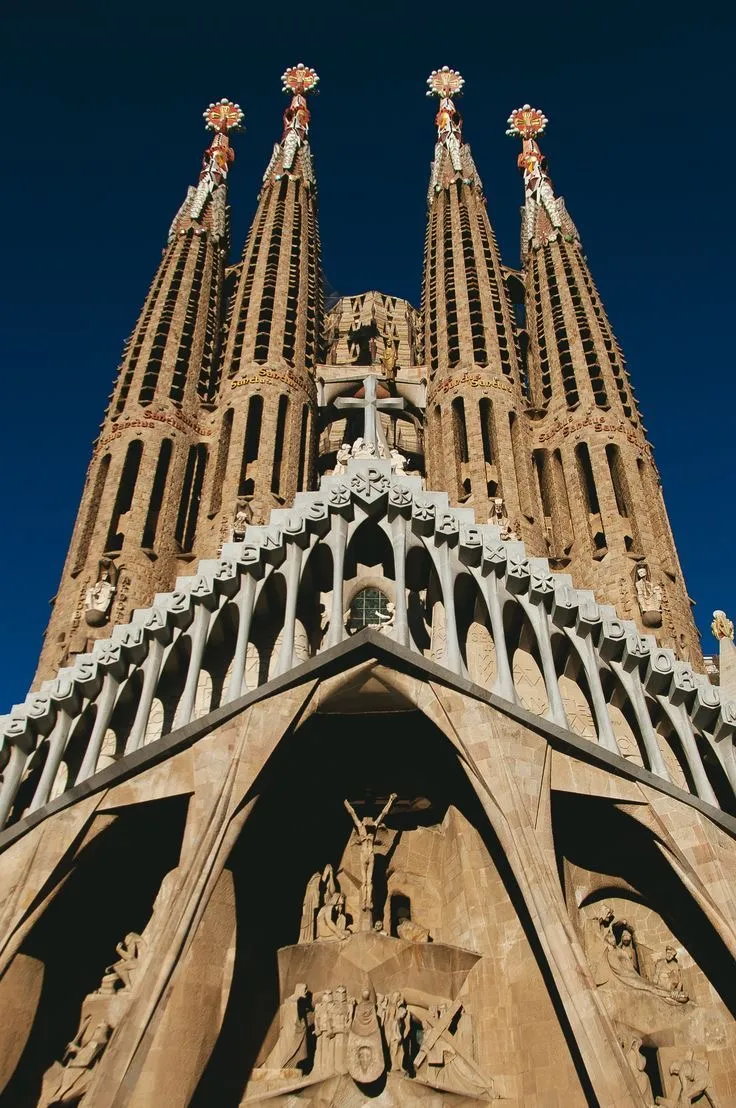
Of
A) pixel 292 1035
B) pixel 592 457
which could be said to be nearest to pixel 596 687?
pixel 292 1035

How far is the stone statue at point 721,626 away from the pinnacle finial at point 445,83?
2669cm

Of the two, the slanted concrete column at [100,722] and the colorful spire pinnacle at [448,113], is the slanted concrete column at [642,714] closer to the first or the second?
the slanted concrete column at [100,722]

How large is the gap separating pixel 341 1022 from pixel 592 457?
44.5ft

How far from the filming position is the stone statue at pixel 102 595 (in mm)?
18031

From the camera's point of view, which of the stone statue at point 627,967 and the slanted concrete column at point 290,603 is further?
the slanted concrete column at point 290,603

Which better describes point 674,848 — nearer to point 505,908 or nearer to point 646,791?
point 646,791

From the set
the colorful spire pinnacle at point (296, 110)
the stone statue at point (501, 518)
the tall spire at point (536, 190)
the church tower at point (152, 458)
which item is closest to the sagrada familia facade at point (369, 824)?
the church tower at point (152, 458)

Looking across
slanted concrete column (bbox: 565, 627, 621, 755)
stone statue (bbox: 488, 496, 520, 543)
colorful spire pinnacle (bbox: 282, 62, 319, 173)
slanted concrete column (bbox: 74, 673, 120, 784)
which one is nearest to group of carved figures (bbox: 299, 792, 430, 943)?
slanted concrete column (bbox: 565, 627, 621, 755)

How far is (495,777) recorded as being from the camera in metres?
12.9

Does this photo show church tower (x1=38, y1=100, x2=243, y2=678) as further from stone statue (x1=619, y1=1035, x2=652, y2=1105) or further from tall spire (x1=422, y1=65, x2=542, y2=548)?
stone statue (x1=619, y1=1035, x2=652, y2=1105)

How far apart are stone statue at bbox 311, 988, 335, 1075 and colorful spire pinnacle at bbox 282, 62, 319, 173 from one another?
2706cm

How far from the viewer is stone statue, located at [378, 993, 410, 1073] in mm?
12672

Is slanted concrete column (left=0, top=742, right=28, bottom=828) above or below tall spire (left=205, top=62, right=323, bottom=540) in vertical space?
below

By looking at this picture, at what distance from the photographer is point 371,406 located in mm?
19859
